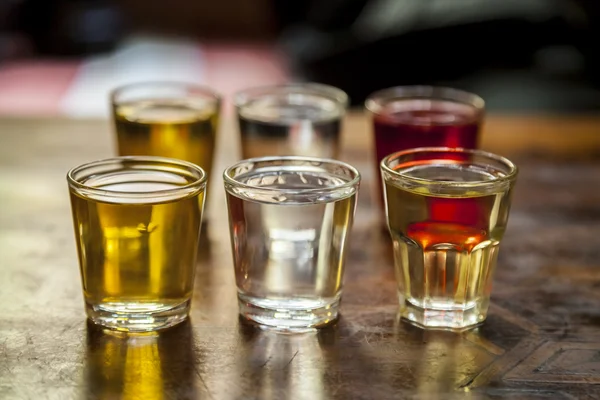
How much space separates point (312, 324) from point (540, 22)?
202cm

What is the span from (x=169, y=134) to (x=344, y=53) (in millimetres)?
1722

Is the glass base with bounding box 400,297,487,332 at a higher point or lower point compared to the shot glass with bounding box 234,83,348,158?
lower

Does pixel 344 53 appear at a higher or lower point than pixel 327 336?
lower

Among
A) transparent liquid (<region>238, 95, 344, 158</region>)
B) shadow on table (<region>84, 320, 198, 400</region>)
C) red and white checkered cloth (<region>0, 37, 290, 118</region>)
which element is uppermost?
transparent liquid (<region>238, 95, 344, 158</region>)

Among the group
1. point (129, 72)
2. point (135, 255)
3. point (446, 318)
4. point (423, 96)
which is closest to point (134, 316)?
point (135, 255)

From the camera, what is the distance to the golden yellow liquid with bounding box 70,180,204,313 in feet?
2.57

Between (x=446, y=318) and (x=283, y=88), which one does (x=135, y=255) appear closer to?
(x=446, y=318)

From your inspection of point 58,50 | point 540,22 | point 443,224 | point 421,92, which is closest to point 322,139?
point 421,92

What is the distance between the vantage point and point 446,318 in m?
0.84

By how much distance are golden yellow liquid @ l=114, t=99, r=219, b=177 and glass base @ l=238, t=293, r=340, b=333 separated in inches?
11.9

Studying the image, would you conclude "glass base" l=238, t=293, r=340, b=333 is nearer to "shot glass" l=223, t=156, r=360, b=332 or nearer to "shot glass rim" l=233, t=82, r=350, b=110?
"shot glass" l=223, t=156, r=360, b=332

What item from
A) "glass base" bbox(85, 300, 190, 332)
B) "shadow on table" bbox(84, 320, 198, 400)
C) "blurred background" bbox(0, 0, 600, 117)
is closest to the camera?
"shadow on table" bbox(84, 320, 198, 400)

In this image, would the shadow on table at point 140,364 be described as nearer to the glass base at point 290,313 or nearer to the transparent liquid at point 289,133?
the glass base at point 290,313

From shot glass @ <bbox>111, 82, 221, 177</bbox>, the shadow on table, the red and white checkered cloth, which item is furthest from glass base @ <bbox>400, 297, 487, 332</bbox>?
Result: the red and white checkered cloth
